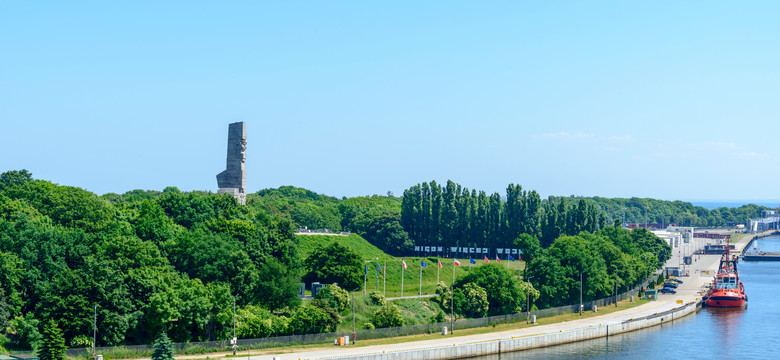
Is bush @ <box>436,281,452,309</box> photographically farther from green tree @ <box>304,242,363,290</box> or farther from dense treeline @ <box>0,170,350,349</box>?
dense treeline @ <box>0,170,350,349</box>

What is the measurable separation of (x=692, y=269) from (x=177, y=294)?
127204 mm

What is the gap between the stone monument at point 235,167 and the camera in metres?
108

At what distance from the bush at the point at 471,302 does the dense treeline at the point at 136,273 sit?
39.5 feet

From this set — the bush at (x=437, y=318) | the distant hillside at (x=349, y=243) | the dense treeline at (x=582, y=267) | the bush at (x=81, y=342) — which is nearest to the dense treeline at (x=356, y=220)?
the distant hillside at (x=349, y=243)

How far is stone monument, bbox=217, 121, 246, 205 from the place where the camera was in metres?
108

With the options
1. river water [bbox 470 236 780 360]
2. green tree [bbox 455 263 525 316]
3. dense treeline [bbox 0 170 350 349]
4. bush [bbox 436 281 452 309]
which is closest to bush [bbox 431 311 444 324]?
bush [bbox 436 281 452 309]

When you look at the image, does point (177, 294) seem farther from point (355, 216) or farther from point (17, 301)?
point (355, 216)

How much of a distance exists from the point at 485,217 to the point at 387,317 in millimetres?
62490

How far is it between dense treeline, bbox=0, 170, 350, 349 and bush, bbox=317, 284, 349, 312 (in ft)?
10.1

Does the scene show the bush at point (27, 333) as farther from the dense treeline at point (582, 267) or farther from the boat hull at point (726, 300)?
the boat hull at point (726, 300)

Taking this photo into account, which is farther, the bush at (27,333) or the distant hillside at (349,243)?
the distant hillside at (349,243)

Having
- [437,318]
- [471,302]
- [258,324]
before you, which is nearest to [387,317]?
[437,318]

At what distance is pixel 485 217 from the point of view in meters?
142

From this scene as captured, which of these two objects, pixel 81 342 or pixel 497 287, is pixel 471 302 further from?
pixel 81 342
